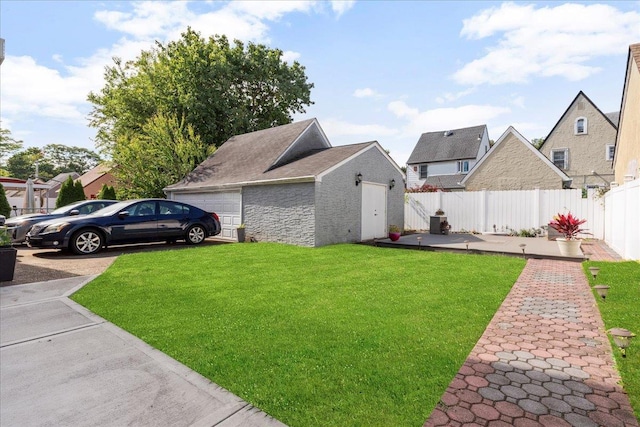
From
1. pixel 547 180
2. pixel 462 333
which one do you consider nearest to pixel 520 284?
pixel 462 333

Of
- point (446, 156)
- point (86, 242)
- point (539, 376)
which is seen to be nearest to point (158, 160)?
point (86, 242)

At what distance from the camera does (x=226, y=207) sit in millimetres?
14117

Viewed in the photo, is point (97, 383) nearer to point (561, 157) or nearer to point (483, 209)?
point (483, 209)

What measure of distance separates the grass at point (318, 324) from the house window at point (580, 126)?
22.1 meters

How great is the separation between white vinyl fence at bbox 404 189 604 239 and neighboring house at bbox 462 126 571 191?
574 cm

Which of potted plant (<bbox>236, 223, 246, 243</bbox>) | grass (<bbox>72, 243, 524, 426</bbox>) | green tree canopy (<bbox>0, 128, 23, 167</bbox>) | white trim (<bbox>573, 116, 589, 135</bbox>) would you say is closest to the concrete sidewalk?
grass (<bbox>72, 243, 524, 426</bbox>)

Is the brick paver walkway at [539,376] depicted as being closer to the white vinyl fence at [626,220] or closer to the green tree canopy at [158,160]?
the white vinyl fence at [626,220]

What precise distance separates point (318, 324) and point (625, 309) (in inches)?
159

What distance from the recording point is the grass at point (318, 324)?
2446mm

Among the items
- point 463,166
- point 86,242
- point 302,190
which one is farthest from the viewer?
point 463,166

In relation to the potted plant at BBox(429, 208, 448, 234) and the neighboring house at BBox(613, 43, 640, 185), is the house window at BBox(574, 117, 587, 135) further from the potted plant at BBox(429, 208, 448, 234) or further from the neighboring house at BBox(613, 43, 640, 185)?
the potted plant at BBox(429, 208, 448, 234)

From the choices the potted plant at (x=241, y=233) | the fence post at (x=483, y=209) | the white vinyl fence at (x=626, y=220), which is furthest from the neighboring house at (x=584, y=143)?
the potted plant at (x=241, y=233)

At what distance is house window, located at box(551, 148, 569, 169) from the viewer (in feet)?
79.4

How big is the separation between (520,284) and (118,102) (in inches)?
1179
